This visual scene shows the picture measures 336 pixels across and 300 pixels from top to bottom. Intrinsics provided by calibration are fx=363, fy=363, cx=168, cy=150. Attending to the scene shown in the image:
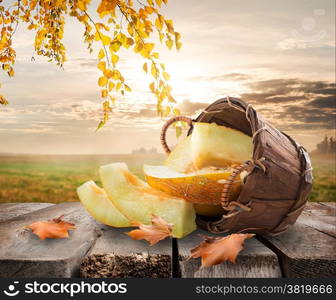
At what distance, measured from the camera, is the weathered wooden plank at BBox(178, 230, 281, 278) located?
1080 mm

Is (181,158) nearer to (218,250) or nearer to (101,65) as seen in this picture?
(218,250)

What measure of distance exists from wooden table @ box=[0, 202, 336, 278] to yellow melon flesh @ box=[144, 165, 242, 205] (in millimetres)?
157

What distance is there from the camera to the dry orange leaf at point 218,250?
110cm

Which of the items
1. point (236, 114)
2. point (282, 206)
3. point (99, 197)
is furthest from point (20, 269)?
point (236, 114)

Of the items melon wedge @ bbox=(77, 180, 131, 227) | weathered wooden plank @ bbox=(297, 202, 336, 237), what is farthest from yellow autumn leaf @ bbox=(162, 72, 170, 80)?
weathered wooden plank @ bbox=(297, 202, 336, 237)

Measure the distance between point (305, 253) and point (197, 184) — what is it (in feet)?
1.43

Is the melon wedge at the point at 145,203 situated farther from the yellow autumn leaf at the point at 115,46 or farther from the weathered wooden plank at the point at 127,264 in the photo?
the yellow autumn leaf at the point at 115,46

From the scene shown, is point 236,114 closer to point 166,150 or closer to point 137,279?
point 166,150

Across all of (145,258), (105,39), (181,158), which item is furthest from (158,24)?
(145,258)

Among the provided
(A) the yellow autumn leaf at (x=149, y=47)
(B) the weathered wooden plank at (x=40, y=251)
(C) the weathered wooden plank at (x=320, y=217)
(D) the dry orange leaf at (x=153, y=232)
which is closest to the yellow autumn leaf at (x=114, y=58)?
(A) the yellow autumn leaf at (x=149, y=47)

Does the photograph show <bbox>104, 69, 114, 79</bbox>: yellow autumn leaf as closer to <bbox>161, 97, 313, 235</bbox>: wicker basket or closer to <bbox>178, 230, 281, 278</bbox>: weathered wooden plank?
<bbox>161, 97, 313, 235</bbox>: wicker basket

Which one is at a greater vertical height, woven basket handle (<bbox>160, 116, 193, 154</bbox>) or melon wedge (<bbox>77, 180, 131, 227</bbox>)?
woven basket handle (<bbox>160, 116, 193, 154</bbox>)

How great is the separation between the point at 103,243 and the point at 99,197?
327 mm

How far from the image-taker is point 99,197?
1.54 metres
